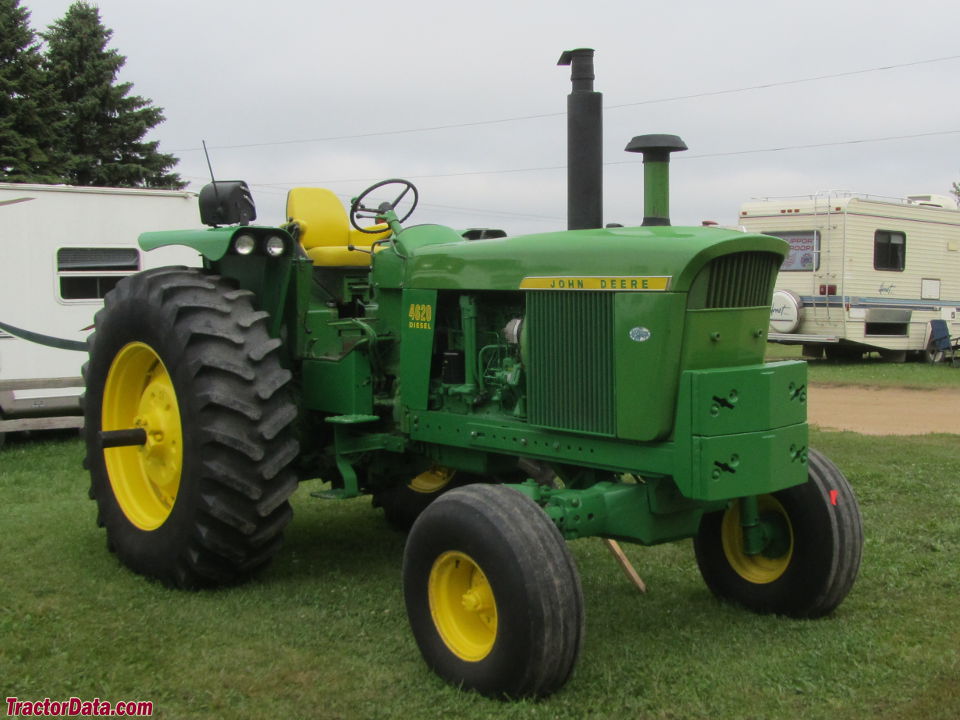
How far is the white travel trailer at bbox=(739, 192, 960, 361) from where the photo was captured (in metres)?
16.5

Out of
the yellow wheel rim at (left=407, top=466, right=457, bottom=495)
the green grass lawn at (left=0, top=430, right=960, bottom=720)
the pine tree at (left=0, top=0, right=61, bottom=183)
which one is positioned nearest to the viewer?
the green grass lawn at (left=0, top=430, right=960, bottom=720)

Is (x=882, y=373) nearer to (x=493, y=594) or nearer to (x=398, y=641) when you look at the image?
(x=398, y=641)

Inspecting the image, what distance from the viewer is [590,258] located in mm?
3988

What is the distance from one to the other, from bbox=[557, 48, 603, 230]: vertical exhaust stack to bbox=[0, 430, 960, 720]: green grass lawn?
1.78 metres

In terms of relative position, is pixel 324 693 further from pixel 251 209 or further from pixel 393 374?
pixel 251 209

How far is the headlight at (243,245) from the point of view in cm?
504

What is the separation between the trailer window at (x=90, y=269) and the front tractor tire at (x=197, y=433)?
4462 mm

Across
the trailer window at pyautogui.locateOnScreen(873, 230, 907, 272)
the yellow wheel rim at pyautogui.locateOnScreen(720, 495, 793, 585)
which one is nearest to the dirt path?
the trailer window at pyautogui.locateOnScreen(873, 230, 907, 272)

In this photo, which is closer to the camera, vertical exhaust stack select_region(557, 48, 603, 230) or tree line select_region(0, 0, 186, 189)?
vertical exhaust stack select_region(557, 48, 603, 230)

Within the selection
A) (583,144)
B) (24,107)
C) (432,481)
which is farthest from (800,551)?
(24,107)

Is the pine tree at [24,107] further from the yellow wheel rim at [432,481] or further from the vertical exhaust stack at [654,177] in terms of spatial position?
the vertical exhaust stack at [654,177]

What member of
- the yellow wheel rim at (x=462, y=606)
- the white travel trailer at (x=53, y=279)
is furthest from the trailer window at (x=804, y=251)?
the yellow wheel rim at (x=462, y=606)

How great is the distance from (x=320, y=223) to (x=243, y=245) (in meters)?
0.81

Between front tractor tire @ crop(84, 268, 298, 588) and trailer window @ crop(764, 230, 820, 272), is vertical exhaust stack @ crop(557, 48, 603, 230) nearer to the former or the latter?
front tractor tire @ crop(84, 268, 298, 588)
